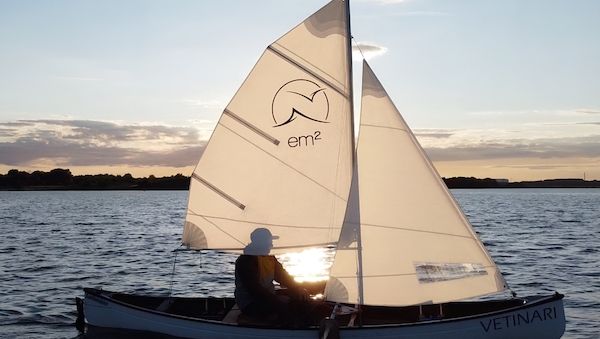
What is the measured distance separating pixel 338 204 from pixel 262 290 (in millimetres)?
2220

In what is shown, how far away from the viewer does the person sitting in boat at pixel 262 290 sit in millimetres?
13086

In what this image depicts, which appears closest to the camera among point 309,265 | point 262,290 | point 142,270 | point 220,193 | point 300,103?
point 262,290

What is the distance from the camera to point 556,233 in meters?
50.0

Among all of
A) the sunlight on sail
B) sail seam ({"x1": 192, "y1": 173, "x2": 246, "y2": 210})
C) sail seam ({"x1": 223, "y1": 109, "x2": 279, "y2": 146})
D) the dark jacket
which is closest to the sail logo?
sail seam ({"x1": 223, "y1": 109, "x2": 279, "y2": 146})

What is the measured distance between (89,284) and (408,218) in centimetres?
1569

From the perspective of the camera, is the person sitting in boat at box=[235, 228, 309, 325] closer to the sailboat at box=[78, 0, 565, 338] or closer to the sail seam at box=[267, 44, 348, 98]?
the sailboat at box=[78, 0, 565, 338]

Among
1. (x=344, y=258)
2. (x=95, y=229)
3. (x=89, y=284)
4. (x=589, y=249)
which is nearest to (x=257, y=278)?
(x=344, y=258)

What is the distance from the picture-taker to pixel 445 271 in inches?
520

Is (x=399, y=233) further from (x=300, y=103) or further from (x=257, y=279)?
(x=300, y=103)

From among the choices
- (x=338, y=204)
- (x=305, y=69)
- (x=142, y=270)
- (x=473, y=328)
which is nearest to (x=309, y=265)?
(x=142, y=270)

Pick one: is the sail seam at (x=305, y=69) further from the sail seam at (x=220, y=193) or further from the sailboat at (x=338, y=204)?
the sail seam at (x=220, y=193)

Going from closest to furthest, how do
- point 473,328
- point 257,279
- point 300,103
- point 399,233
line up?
point 473,328
point 257,279
point 399,233
point 300,103

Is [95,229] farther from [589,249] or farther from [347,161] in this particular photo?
[347,161]

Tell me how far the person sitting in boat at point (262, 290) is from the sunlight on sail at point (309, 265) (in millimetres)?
13238
